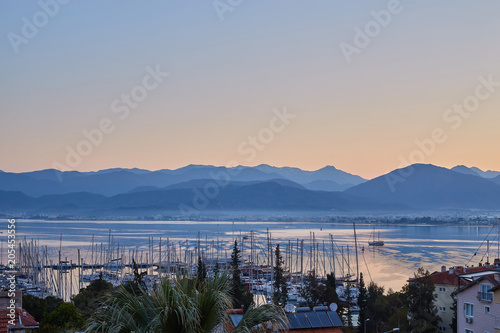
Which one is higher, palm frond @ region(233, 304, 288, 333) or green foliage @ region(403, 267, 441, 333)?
palm frond @ region(233, 304, 288, 333)

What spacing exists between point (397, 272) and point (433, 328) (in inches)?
1710

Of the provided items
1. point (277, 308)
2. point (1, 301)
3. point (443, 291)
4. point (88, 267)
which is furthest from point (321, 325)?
point (88, 267)

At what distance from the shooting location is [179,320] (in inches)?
200

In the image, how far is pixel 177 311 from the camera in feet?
16.7

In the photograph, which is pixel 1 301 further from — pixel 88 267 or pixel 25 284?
pixel 88 267

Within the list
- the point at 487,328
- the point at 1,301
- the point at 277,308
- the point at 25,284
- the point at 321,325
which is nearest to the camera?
the point at 277,308

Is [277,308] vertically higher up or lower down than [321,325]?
higher up

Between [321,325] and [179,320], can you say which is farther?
[321,325]

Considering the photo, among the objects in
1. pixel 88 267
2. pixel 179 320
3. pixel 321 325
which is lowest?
pixel 88 267

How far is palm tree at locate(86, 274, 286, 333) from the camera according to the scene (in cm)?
511

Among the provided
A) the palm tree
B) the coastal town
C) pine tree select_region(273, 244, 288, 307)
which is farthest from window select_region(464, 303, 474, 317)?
pine tree select_region(273, 244, 288, 307)

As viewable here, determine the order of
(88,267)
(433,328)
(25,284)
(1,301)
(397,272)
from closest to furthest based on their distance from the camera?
1. (1,301)
2. (433,328)
3. (25,284)
4. (397,272)
5. (88,267)

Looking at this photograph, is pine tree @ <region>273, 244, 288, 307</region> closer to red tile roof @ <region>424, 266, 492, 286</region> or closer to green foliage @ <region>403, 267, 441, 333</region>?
red tile roof @ <region>424, 266, 492, 286</region>

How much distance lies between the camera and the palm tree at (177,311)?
511 cm
